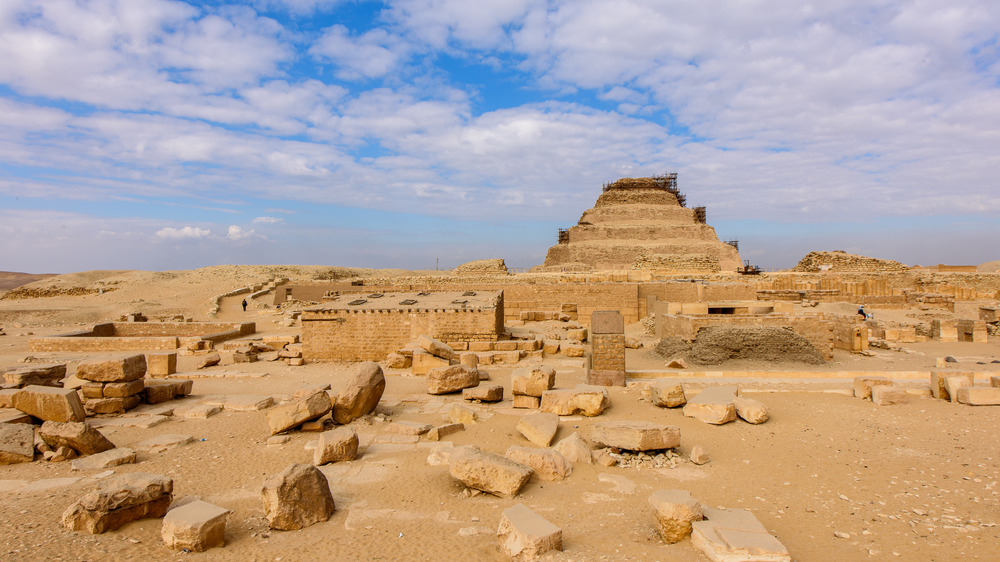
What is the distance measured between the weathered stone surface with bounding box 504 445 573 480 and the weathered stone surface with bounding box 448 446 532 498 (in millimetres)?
344

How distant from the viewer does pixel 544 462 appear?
4.81m

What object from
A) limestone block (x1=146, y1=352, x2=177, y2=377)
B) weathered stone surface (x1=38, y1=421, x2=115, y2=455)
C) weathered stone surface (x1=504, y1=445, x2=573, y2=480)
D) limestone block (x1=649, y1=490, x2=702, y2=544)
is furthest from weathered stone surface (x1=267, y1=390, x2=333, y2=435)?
limestone block (x1=146, y1=352, x2=177, y2=377)

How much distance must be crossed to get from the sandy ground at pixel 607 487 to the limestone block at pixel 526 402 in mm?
152

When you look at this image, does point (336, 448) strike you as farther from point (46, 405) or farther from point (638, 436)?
point (46, 405)

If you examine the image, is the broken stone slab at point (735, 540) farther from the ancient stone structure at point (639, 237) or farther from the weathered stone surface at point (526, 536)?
the ancient stone structure at point (639, 237)

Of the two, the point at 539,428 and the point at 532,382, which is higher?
the point at 532,382

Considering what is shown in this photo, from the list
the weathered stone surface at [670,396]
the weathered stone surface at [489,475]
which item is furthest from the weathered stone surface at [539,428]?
the weathered stone surface at [670,396]

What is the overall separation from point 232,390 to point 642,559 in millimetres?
8007

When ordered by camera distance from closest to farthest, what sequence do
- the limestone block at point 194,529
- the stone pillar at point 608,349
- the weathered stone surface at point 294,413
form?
the limestone block at point 194,529
the weathered stone surface at point 294,413
the stone pillar at point 608,349


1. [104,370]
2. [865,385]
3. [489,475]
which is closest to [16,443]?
[104,370]

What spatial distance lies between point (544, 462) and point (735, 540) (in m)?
1.95

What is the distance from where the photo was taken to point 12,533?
3494 millimetres

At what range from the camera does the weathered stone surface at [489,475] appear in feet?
14.4

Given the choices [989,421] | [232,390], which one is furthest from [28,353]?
[989,421]
